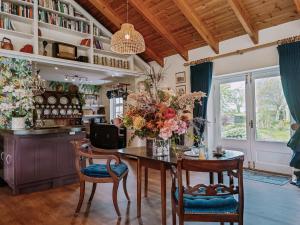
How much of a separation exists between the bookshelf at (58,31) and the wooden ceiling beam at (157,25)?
139cm

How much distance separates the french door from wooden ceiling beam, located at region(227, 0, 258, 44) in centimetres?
75

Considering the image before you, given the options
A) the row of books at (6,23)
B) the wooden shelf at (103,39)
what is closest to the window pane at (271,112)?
the wooden shelf at (103,39)

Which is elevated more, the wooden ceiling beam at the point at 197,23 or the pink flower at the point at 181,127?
the wooden ceiling beam at the point at 197,23

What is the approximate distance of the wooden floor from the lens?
8.27 ft

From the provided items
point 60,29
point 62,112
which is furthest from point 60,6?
point 62,112

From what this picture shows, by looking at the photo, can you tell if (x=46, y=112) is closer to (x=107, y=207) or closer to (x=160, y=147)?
(x=107, y=207)

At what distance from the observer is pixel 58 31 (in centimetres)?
541

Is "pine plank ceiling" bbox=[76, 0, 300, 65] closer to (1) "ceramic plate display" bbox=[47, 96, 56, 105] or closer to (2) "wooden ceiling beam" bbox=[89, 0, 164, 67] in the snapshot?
(2) "wooden ceiling beam" bbox=[89, 0, 164, 67]

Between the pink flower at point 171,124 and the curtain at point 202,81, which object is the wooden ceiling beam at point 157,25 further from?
the pink flower at point 171,124

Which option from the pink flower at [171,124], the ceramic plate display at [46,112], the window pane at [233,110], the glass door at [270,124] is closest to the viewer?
the pink flower at [171,124]

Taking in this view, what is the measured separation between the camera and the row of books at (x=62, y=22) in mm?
5077

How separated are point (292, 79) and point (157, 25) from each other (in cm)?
293

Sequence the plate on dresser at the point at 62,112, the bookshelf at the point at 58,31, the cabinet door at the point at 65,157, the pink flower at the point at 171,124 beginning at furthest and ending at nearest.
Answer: the plate on dresser at the point at 62,112 → the bookshelf at the point at 58,31 → the cabinet door at the point at 65,157 → the pink flower at the point at 171,124

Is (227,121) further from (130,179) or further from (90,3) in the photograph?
(90,3)
